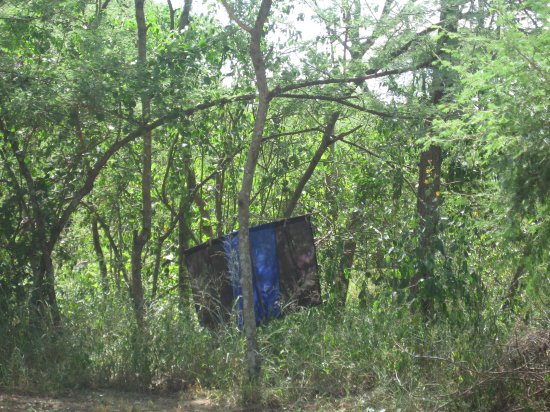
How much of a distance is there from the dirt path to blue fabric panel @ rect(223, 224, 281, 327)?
1275 millimetres

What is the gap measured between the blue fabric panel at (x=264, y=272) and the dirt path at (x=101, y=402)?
1.28 metres

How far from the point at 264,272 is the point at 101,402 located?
221 cm

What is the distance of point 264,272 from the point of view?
8.84m

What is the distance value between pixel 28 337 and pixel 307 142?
4.28m

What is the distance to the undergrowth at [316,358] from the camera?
703 cm

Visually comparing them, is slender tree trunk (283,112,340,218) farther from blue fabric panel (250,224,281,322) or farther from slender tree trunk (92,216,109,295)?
slender tree trunk (92,216,109,295)

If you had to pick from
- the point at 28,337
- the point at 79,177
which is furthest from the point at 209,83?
the point at 28,337

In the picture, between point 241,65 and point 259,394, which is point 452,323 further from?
point 241,65

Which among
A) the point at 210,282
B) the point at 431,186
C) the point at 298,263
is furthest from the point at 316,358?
the point at 431,186

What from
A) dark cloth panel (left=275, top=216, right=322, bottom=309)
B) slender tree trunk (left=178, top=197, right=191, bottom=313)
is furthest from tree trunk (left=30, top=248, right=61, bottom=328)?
dark cloth panel (left=275, top=216, right=322, bottom=309)

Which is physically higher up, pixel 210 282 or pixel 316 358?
pixel 210 282

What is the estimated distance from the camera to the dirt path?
728cm

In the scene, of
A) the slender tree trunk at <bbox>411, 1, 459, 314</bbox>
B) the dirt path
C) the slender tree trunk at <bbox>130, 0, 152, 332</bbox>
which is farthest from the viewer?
the slender tree trunk at <bbox>130, 0, 152, 332</bbox>

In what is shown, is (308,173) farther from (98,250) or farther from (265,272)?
(98,250)
